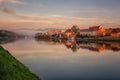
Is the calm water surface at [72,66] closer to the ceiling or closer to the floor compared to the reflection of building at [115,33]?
closer to the ceiling

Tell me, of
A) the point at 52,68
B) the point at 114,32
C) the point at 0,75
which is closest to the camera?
the point at 0,75

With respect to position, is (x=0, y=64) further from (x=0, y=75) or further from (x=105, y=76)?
(x=105, y=76)

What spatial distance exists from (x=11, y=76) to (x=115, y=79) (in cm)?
1316

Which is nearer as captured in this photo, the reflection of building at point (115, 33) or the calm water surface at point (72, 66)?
the calm water surface at point (72, 66)

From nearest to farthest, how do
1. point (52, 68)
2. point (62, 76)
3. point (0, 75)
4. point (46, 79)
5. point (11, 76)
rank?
point (0, 75) < point (11, 76) < point (46, 79) < point (62, 76) < point (52, 68)

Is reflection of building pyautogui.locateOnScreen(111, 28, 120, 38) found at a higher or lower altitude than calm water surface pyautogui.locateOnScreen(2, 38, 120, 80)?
lower

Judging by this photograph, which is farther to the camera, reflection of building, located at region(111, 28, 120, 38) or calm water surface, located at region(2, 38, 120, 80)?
reflection of building, located at region(111, 28, 120, 38)

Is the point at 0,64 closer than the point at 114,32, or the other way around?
the point at 0,64

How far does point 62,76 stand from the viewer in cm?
2473

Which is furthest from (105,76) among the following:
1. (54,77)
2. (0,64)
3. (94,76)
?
(0,64)

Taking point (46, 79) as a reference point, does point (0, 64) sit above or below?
above

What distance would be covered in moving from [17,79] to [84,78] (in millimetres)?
12191

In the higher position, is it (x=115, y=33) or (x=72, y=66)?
(x=72, y=66)

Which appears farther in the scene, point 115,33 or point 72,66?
point 115,33
